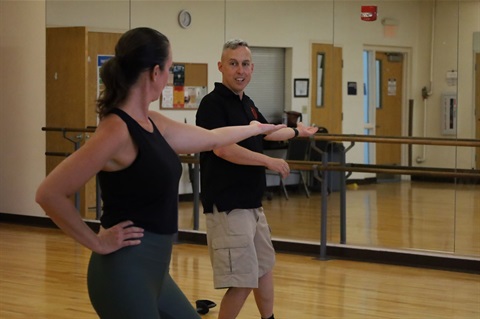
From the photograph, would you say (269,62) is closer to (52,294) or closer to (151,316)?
(52,294)

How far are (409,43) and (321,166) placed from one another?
133 cm

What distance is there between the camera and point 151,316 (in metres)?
2.65

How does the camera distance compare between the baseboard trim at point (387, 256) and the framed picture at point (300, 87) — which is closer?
the baseboard trim at point (387, 256)

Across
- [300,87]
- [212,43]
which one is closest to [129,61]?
[300,87]

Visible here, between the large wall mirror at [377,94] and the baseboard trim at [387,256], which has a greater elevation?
the large wall mirror at [377,94]

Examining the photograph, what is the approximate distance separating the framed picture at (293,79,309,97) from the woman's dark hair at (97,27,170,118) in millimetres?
6290

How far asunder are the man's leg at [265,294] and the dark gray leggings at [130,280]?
2.10m

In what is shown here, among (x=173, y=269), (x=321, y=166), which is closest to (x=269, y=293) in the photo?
(x=173, y=269)

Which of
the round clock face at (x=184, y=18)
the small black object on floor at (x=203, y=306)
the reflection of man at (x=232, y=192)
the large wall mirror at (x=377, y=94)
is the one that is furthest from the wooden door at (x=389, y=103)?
the reflection of man at (x=232, y=192)

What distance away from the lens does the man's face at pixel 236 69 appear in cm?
461

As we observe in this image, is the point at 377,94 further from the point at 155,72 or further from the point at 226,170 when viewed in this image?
the point at 155,72

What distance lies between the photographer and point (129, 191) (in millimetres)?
2688

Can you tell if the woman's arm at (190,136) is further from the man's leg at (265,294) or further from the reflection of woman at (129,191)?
the man's leg at (265,294)

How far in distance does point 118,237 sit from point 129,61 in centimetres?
49
